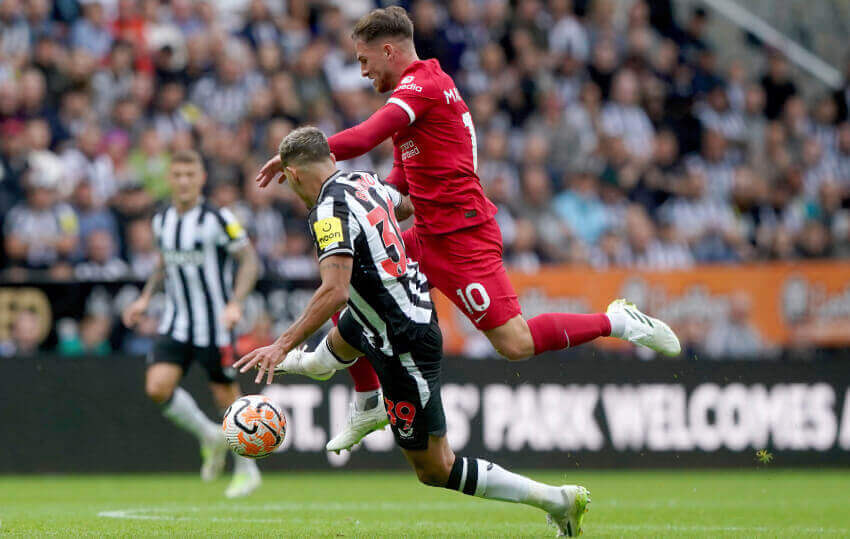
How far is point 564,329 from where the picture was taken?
7527 mm

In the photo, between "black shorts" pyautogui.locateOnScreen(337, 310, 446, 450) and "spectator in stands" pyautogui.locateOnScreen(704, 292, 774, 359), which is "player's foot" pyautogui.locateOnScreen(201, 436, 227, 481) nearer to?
"black shorts" pyautogui.locateOnScreen(337, 310, 446, 450)

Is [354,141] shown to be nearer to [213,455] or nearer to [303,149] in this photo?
[303,149]

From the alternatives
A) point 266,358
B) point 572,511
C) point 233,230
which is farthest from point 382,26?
point 233,230

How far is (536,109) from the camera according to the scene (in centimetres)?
1688

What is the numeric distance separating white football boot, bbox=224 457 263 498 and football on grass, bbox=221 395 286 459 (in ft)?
11.3

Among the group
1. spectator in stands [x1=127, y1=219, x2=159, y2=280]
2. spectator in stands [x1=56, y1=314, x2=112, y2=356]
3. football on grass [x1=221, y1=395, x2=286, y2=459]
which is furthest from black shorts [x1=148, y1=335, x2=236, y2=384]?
football on grass [x1=221, y1=395, x2=286, y2=459]

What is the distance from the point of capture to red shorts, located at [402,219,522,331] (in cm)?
745

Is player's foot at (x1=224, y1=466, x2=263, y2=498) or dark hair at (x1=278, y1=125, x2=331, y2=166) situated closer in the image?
dark hair at (x1=278, y1=125, x2=331, y2=166)

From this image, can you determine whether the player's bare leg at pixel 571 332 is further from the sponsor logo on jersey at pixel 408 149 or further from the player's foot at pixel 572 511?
the sponsor logo on jersey at pixel 408 149

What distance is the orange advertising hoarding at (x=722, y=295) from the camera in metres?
13.4

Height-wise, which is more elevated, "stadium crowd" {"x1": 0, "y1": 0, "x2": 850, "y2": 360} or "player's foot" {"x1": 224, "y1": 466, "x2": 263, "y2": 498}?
"stadium crowd" {"x1": 0, "y1": 0, "x2": 850, "y2": 360}

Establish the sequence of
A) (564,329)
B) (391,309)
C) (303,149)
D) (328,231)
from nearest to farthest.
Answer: (328,231)
(303,149)
(391,309)
(564,329)

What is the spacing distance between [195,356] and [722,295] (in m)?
6.26

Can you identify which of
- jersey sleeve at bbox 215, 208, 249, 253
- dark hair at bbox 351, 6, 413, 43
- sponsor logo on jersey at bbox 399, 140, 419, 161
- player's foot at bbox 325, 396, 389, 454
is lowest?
player's foot at bbox 325, 396, 389, 454
